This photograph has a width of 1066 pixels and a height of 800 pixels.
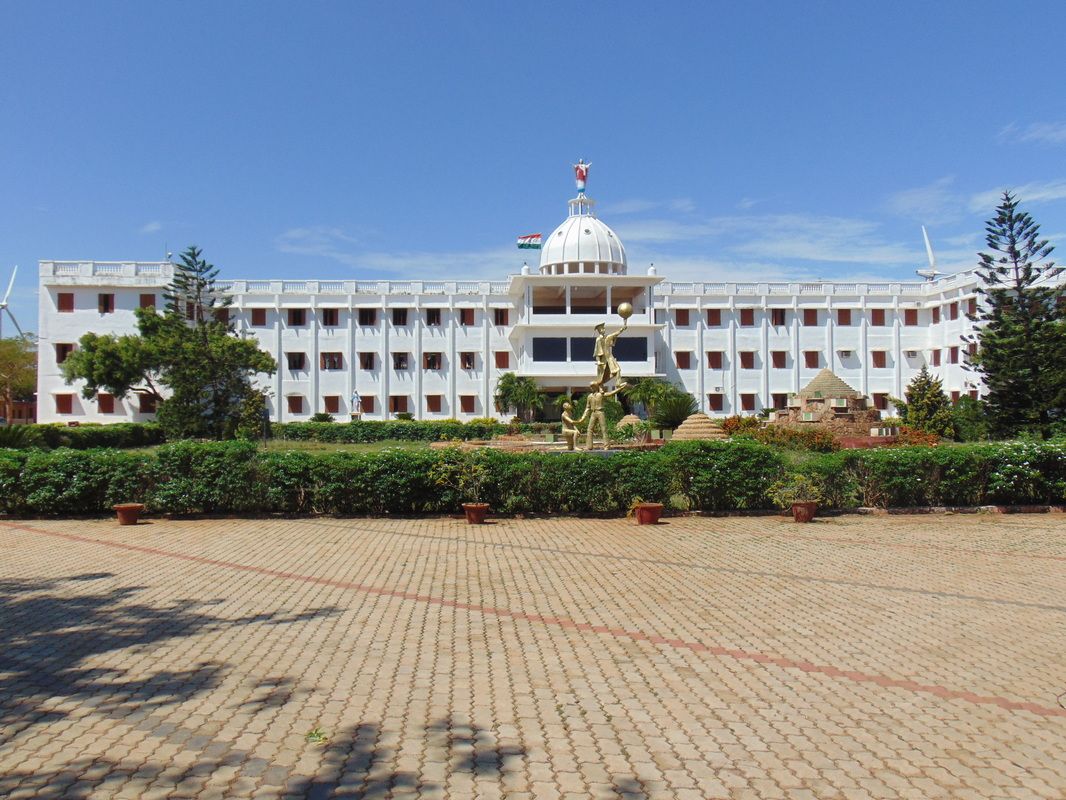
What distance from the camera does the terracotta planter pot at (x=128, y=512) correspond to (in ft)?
41.5

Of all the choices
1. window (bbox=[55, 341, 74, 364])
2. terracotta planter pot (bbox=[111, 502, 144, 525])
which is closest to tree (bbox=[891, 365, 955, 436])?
terracotta planter pot (bbox=[111, 502, 144, 525])

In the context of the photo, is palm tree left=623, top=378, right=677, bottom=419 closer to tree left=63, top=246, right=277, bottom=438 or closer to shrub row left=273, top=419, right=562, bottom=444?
shrub row left=273, top=419, right=562, bottom=444

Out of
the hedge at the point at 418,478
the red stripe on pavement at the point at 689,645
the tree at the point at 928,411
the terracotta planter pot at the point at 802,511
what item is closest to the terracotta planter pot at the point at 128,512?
the hedge at the point at 418,478

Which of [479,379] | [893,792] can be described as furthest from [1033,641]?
[479,379]

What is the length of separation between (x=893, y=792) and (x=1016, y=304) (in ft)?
90.2

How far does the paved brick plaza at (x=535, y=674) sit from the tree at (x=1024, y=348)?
1883cm

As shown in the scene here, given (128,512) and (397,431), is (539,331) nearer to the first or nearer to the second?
(397,431)

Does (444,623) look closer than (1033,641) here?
No

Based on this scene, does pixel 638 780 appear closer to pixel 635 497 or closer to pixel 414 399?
pixel 635 497

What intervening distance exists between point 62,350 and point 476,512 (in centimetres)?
3538

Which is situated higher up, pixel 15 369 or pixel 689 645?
pixel 15 369

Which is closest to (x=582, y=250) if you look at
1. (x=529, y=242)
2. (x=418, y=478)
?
(x=529, y=242)

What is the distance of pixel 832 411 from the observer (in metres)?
27.6

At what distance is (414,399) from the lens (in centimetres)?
4256
